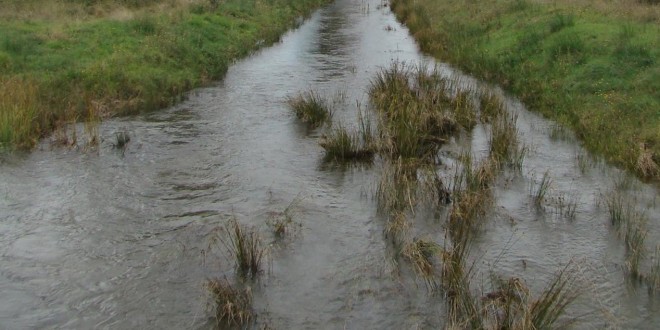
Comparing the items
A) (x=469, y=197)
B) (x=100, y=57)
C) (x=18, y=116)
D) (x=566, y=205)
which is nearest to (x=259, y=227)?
(x=469, y=197)

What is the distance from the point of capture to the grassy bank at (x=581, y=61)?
48.0ft

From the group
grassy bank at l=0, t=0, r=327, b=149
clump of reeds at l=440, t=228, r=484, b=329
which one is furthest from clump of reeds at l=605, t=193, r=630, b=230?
grassy bank at l=0, t=0, r=327, b=149

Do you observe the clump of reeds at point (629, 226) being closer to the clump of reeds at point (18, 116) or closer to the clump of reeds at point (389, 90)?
the clump of reeds at point (389, 90)

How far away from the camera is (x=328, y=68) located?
78.4ft

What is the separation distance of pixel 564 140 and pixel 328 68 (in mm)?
11098

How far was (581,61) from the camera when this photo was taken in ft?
62.2

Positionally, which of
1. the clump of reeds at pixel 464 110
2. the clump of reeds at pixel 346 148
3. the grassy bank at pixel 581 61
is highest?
the grassy bank at pixel 581 61

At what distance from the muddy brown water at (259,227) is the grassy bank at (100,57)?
1.08 meters

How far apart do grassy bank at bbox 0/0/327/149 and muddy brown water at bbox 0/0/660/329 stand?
3.55 ft

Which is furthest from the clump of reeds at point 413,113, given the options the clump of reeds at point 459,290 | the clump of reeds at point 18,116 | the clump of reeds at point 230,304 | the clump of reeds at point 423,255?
the clump of reeds at point 18,116

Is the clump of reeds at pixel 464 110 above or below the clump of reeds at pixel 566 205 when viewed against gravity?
above

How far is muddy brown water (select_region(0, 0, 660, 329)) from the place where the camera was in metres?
8.29

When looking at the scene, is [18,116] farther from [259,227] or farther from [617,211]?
[617,211]

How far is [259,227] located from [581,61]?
13.4 meters
